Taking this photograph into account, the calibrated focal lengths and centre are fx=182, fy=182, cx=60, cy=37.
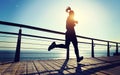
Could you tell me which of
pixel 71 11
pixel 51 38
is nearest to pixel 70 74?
pixel 71 11

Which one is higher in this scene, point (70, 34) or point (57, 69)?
point (70, 34)

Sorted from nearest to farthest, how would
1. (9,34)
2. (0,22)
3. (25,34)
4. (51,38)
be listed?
(0,22) → (9,34) → (25,34) → (51,38)

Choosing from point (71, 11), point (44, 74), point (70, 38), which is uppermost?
point (71, 11)

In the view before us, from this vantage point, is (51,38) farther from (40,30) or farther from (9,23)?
(9,23)

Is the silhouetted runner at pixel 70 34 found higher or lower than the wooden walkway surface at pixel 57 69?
higher

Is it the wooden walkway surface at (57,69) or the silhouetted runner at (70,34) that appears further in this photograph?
the silhouetted runner at (70,34)

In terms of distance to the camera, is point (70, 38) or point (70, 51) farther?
point (70, 51)

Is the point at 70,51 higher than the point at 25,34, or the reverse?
the point at 25,34

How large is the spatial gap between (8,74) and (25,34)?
318 centimetres

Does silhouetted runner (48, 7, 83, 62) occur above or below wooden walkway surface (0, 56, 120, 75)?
above

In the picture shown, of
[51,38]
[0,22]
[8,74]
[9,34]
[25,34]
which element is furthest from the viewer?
[51,38]

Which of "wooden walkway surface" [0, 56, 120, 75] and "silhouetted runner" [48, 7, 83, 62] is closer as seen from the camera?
Result: "wooden walkway surface" [0, 56, 120, 75]

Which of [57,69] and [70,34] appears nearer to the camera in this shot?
[57,69]

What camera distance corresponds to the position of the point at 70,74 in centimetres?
400
